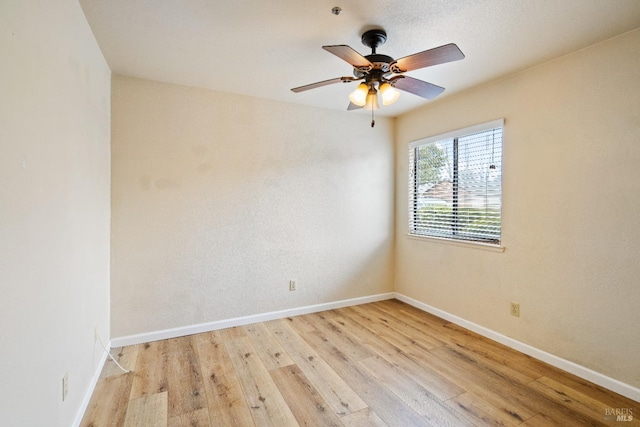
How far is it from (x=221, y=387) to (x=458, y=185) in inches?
114

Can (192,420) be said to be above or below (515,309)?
below

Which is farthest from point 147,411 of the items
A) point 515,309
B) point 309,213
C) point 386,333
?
point 515,309

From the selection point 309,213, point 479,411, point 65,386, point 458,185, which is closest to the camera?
point 65,386

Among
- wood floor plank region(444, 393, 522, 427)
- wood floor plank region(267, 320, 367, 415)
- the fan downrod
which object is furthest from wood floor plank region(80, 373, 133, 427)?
the fan downrod

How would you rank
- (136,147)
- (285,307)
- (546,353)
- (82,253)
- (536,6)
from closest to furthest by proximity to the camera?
(536,6) → (82,253) → (546,353) → (136,147) → (285,307)

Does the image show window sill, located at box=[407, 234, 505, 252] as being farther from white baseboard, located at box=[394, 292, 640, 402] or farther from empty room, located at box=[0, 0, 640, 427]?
white baseboard, located at box=[394, 292, 640, 402]

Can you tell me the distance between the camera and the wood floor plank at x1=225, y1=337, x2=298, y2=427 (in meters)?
1.81

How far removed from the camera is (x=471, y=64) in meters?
2.48

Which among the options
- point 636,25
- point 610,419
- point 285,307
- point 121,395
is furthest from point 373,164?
point 121,395

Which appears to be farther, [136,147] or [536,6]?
[136,147]

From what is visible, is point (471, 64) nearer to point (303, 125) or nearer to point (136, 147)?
point (303, 125)

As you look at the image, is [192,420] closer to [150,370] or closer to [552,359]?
[150,370]

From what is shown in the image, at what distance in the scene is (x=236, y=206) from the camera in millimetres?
3154

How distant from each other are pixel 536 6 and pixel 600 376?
8.24 ft
